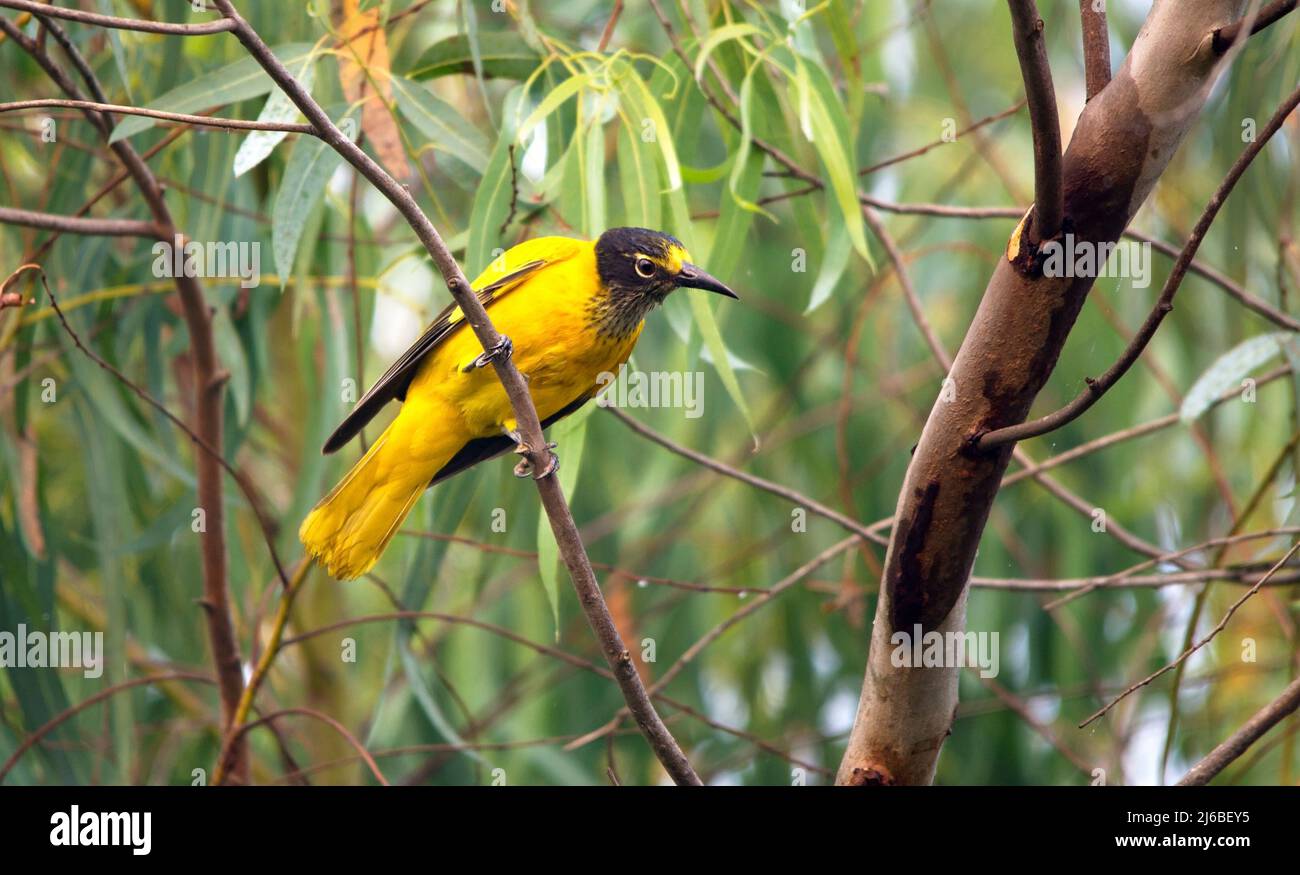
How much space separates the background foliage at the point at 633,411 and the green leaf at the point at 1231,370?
0.14ft

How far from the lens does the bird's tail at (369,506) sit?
3432 mm

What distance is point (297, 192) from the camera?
310cm

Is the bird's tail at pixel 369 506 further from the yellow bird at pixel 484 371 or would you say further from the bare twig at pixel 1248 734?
the bare twig at pixel 1248 734

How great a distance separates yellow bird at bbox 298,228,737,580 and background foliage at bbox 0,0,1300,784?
0.17 m

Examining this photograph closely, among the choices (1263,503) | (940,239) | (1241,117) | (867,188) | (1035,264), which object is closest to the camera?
(1035,264)

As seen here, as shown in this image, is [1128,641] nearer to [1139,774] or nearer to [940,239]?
[1139,774]

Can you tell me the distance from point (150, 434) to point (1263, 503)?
172 inches

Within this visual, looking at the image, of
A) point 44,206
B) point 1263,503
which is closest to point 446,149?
point 44,206

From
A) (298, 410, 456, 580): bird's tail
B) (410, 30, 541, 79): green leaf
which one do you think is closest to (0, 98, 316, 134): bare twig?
(298, 410, 456, 580): bird's tail

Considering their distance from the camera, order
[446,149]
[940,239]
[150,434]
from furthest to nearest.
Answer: [940,239] → [150,434] → [446,149]

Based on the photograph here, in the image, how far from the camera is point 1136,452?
5.50 metres

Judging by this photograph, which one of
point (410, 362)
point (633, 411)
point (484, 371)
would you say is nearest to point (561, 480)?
point (484, 371)

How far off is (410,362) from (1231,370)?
7.08ft

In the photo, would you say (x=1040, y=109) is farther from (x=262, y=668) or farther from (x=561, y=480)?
(x=262, y=668)
